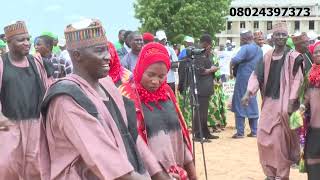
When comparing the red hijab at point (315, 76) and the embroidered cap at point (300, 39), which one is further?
the embroidered cap at point (300, 39)

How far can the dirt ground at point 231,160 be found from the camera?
8.60 meters

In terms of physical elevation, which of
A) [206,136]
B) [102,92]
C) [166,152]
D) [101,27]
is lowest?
[206,136]

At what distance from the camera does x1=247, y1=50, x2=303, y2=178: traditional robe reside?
286 inches

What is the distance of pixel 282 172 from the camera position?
743 cm

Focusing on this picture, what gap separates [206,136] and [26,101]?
6045mm

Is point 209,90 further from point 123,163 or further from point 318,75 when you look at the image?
point 123,163

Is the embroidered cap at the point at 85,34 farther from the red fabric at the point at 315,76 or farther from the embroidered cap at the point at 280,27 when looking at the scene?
the embroidered cap at the point at 280,27

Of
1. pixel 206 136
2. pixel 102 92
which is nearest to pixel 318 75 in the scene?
pixel 102 92

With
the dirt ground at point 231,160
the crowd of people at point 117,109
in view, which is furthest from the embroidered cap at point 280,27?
the dirt ground at point 231,160

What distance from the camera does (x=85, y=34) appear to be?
3.08 m

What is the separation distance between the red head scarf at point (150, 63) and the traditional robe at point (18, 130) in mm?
2008

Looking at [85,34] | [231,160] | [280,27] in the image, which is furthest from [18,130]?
[231,160]

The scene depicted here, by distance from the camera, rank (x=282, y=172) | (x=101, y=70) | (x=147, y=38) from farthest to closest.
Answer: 1. (x=147, y=38)
2. (x=282, y=172)
3. (x=101, y=70)

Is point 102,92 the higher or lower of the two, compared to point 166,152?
higher
